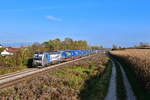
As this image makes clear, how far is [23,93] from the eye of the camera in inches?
390

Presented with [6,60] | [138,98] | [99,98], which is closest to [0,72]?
[6,60]

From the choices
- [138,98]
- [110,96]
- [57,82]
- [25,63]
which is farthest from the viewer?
[25,63]

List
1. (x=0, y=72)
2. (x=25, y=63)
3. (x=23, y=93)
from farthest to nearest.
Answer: (x=25, y=63), (x=0, y=72), (x=23, y=93)

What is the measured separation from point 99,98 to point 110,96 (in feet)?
4.89

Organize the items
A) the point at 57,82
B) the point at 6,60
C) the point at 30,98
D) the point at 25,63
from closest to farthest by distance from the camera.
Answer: the point at 30,98, the point at 57,82, the point at 6,60, the point at 25,63

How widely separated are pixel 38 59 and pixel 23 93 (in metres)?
18.5

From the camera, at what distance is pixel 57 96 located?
10.3 meters

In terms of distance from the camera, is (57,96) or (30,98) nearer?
(30,98)

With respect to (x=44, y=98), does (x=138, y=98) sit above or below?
below

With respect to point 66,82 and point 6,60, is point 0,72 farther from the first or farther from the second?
point 66,82

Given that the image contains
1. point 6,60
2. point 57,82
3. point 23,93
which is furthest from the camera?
point 6,60

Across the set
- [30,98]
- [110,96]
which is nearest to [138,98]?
[110,96]

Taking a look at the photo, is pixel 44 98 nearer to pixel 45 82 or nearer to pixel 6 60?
pixel 45 82

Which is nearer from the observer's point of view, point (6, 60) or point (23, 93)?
point (23, 93)
